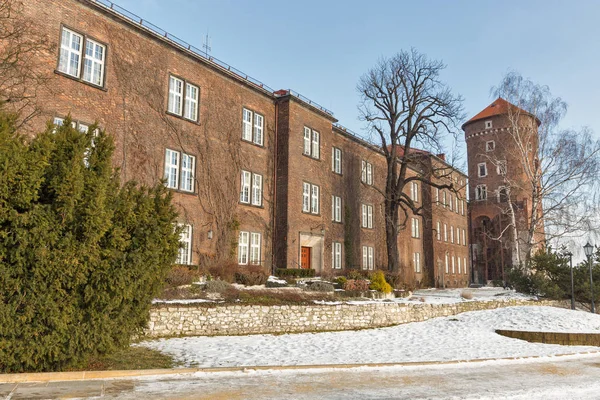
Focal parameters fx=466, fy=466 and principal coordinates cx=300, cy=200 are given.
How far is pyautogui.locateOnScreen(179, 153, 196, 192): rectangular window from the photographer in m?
20.6

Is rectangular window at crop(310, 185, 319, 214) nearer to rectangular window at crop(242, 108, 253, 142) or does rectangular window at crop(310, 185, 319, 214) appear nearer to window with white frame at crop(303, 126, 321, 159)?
window with white frame at crop(303, 126, 321, 159)

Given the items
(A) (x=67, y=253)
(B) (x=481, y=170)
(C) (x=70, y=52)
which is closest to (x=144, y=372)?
(A) (x=67, y=253)

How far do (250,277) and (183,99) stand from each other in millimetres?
8596

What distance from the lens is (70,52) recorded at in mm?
16844

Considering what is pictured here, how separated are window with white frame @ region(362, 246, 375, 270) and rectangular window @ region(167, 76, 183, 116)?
57.7 feet

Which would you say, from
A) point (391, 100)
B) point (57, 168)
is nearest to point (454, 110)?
point (391, 100)

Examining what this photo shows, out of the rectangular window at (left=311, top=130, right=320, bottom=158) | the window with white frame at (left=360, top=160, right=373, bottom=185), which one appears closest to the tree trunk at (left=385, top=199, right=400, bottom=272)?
the window with white frame at (left=360, top=160, right=373, bottom=185)

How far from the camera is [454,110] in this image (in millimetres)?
28781

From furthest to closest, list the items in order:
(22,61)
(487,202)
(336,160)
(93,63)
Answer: (487,202) → (336,160) → (93,63) → (22,61)

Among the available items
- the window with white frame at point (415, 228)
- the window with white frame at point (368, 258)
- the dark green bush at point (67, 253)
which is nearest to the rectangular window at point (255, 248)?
the window with white frame at point (368, 258)

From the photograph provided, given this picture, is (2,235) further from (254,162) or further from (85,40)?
(254,162)

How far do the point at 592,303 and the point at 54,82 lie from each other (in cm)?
2470

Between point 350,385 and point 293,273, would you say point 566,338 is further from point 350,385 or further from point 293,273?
point 293,273

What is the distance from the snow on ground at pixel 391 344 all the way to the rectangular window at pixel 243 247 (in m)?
8.78
